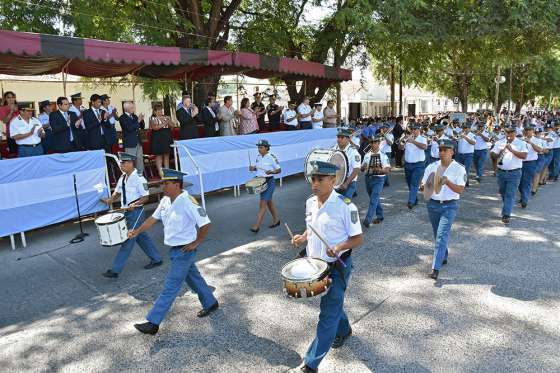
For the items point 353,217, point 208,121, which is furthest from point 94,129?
point 353,217

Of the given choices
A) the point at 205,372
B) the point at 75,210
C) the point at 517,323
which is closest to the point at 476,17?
the point at 517,323

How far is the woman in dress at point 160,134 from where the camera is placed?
33.3ft

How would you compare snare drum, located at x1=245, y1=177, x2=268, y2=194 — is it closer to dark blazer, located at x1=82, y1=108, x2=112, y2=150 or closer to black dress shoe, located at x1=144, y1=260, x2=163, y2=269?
black dress shoe, located at x1=144, y1=260, x2=163, y2=269

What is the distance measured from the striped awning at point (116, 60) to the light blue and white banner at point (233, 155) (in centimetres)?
194

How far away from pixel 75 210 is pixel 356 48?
46.6 feet

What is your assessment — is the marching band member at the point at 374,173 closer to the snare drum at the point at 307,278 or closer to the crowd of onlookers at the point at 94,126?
the crowd of onlookers at the point at 94,126

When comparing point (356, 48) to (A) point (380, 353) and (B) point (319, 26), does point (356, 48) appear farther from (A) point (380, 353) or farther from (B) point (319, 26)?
(A) point (380, 353)

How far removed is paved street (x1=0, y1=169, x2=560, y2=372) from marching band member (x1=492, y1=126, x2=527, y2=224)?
0.71m

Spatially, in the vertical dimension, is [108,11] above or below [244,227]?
above

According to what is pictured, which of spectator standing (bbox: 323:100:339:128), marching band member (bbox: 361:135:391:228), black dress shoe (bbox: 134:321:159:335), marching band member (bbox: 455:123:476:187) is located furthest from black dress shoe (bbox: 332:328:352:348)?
spectator standing (bbox: 323:100:339:128)

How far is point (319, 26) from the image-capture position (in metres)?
18.0

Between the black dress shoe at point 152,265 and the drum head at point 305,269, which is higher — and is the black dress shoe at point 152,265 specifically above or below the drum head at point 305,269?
below

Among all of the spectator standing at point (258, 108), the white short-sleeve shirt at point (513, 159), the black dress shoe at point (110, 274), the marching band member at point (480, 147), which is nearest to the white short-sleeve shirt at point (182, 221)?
the black dress shoe at point (110, 274)

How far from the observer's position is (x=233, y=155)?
11.0 metres
